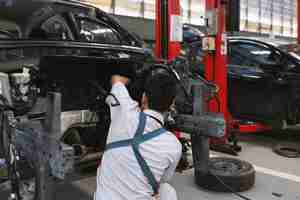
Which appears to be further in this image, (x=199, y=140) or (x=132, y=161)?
(x=199, y=140)

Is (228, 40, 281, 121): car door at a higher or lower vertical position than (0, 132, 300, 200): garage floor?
higher

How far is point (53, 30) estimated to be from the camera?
3141mm

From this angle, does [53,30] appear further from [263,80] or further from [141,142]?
[263,80]

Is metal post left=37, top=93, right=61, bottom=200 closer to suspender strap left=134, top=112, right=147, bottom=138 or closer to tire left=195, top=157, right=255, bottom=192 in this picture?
suspender strap left=134, top=112, right=147, bottom=138

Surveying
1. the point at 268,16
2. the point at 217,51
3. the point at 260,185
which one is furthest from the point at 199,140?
the point at 268,16

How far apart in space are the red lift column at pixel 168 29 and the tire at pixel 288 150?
1825 millimetres

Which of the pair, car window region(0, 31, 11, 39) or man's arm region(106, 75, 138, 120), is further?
car window region(0, 31, 11, 39)

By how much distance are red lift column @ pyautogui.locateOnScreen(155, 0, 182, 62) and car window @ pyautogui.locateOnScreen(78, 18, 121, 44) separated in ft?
2.54

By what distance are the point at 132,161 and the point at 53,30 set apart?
1662mm

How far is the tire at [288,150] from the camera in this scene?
4723mm

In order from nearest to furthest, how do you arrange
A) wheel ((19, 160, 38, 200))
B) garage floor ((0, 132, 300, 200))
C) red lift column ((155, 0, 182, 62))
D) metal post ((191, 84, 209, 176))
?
wheel ((19, 160, 38, 200)) < metal post ((191, 84, 209, 176)) < garage floor ((0, 132, 300, 200)) < red lift column ((155, 0, 182, 62))

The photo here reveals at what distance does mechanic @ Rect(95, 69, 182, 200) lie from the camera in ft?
6.26

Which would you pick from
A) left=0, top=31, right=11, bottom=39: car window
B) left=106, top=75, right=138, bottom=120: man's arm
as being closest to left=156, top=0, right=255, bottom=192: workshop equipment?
left=106, top=75, right=138, bottom=120: man's arm

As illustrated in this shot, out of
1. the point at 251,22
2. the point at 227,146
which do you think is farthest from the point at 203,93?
the point at 251,22
